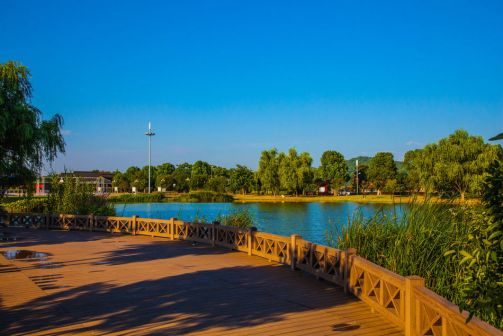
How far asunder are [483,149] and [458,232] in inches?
Result: 1493

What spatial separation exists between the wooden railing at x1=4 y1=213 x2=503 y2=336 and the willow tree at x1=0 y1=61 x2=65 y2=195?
4.12 metres

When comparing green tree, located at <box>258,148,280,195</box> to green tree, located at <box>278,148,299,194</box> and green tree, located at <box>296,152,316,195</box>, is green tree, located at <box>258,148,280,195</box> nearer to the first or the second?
green tree, located at <box>278,148,299,194</box>

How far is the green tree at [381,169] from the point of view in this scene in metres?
87.8

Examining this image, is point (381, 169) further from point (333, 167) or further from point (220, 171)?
point (220, 171)

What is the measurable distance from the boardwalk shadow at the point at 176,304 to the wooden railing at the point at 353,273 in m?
0.45

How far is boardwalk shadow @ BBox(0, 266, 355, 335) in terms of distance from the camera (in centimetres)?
615

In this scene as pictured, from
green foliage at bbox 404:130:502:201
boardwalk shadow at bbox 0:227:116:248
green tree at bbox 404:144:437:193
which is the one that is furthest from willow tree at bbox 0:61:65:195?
green foliage at bbox 404:130:502:201

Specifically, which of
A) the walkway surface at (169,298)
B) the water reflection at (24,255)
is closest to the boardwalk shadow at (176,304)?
the walkway surface at (169,298)

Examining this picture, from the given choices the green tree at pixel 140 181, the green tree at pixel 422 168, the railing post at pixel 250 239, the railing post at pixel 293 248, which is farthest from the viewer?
the green tree at pixel 140 181

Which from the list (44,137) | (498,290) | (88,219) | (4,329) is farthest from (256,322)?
(88,219)

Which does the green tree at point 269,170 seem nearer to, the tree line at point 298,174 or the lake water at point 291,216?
the tree line at point 298,174

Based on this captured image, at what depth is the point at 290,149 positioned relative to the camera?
78750 millimetres

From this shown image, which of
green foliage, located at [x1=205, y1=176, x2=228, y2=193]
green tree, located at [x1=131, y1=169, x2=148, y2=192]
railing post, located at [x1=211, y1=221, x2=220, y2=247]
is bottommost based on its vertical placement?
railing post, located at [x1=211, y1=221, x2=220, y2=247]

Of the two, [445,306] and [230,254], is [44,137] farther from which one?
[445,306]
